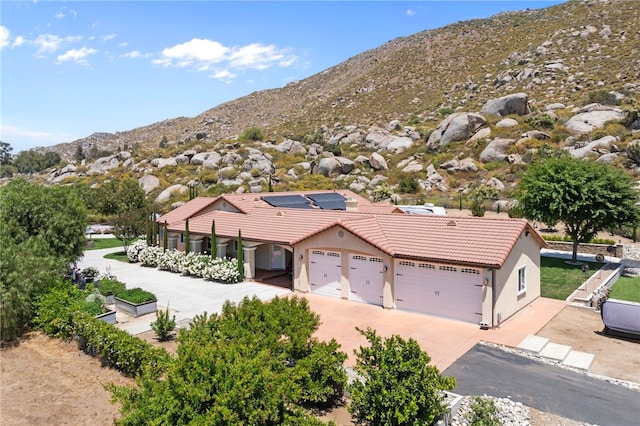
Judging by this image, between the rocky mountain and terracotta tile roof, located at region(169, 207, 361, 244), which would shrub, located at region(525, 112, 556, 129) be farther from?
terracotta tile roof, located at region(169, 207, 361, 244)

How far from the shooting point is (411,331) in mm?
17391

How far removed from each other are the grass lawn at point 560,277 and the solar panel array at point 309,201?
15.0 meters

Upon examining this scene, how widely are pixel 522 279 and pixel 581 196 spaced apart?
34.9 feet

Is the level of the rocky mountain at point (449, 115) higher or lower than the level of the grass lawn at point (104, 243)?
higher

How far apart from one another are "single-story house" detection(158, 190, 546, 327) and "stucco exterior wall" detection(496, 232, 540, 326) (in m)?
0.04

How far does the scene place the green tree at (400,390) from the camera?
973 centimetres

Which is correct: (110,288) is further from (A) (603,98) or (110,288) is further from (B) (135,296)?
(A) (603,98)

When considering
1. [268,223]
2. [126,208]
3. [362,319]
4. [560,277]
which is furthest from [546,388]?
[126,208]

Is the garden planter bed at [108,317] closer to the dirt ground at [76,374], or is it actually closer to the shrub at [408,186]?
the dirt ground at [76,374]

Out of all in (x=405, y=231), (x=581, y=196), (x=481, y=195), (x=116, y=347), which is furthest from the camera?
(x=481, y=195)

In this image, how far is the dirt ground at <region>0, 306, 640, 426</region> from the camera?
454 inches

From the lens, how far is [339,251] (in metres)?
22.0

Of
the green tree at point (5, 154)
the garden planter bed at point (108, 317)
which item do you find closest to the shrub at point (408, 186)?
the garden planter bed at point (108, 317)

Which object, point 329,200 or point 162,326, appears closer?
point 162,326
